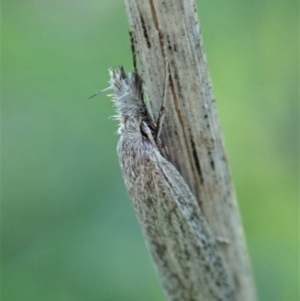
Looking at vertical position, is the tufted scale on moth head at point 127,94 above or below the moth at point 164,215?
above

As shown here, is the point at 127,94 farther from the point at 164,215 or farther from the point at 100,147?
the point at 100,147

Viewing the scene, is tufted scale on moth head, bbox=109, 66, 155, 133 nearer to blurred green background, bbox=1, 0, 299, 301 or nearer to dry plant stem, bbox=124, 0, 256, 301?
dry plant stem, bbox=124, 0, 256, 301

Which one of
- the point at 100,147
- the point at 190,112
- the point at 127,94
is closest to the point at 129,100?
the point at 127,94

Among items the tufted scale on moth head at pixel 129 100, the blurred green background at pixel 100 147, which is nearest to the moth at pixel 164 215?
the tufted scale on moth head at pixel 129 100

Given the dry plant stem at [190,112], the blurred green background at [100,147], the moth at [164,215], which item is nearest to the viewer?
the dry plant stem at [190,112]

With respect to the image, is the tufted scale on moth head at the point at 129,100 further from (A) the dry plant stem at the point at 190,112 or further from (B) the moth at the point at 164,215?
(A) the dry plant stem at the point at 190,112

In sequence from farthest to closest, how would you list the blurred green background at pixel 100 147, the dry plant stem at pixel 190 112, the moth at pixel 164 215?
the blurred green background at pixel 100 147
the moth at pixel 164 215
the dry plant stem at pixel 190 112

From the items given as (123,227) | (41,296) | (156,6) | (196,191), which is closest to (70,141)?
(123,227)
